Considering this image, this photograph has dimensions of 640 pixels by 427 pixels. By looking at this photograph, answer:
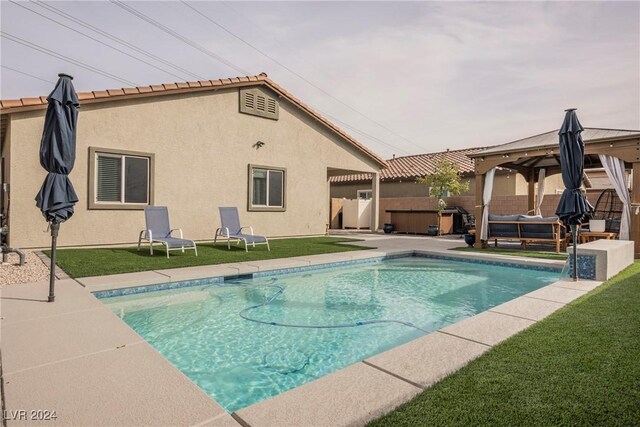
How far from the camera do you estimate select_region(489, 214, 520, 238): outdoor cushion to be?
11653 mm

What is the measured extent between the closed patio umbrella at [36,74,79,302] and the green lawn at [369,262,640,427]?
4.56 meters

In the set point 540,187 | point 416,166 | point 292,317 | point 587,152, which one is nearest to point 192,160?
point 292,317

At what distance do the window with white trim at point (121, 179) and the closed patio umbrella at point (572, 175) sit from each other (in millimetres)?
10292

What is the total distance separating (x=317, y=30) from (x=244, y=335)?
444 inches

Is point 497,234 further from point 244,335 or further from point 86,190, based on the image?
point 86,190

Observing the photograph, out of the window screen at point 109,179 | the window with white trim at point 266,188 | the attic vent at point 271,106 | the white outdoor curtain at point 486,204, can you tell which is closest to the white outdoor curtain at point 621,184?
the white outdoor curtain at point 486,204

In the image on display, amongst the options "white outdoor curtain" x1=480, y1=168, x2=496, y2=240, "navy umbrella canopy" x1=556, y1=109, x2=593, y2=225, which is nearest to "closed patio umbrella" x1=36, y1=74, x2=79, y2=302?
"navy umbrella canopy" x1=556, y1=109, x2=593, y2=225

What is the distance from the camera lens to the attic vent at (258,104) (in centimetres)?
1291

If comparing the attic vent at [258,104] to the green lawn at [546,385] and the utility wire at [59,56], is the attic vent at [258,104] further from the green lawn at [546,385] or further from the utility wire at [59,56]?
the green lawn at [546,385]

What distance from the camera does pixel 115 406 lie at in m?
2.24

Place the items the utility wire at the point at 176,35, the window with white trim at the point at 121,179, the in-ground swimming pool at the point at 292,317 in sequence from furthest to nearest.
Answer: the utility wire at the point at 176,35 → the window with white trim at the point at 121,179 → the in-ground swimming pool at the point at 292,317

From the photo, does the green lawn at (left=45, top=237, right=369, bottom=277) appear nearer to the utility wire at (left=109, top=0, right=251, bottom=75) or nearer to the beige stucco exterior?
the beige stucco exterior

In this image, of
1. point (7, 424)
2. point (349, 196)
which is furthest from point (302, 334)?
point (349, 196)

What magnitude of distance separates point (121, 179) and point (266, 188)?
16.0 feet
